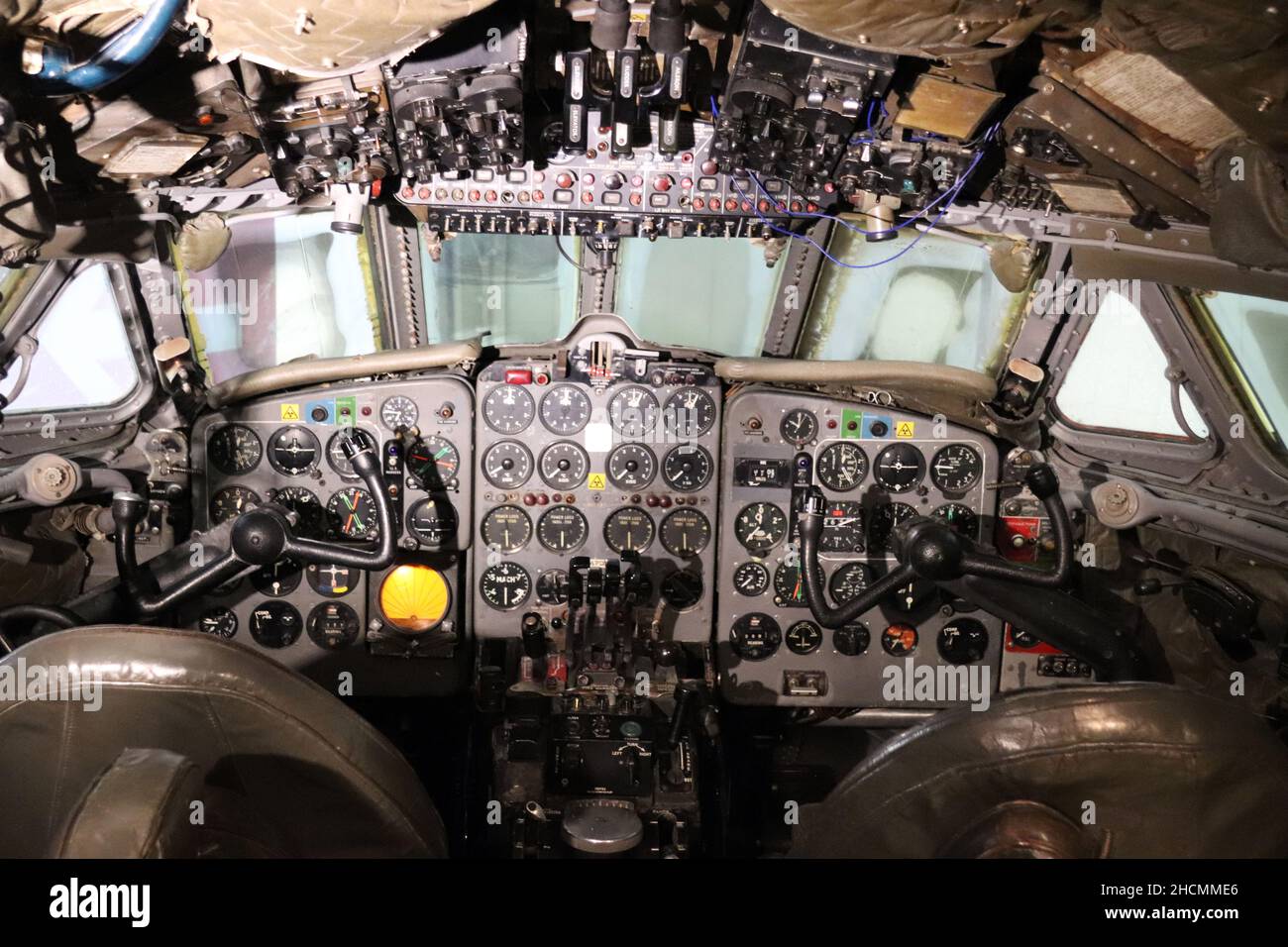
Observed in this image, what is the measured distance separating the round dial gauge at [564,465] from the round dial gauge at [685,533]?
0.43m

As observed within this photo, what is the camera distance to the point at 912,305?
4578 millimetres

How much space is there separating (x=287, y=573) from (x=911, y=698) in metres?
2.83

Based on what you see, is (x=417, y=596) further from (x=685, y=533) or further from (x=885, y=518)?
(x=885, y=518)

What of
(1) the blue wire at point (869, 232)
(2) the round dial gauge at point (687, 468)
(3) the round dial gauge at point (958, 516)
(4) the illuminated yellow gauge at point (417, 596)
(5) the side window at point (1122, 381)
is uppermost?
(1) the blue wire at point (869, 232)

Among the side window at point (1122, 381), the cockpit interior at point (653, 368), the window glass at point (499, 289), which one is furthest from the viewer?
the window glass at point (499, 289)

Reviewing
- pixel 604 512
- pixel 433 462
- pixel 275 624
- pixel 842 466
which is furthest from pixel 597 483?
pixel 275 624

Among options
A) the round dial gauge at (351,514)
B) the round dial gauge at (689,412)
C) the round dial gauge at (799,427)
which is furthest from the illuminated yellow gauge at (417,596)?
the round dial gauge at (799,427)

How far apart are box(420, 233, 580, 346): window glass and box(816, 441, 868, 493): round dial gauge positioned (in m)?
1.33

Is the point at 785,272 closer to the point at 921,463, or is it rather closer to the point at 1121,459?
the point at 921,463

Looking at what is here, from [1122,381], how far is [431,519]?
2.98m

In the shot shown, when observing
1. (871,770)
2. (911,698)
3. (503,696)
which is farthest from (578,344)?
(871,770)

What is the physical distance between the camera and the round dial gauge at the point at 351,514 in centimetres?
452

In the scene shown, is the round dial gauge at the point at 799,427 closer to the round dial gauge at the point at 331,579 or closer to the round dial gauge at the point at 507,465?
the round dial gauge at the point at 507,465

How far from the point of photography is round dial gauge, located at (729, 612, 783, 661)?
15.2 feet
